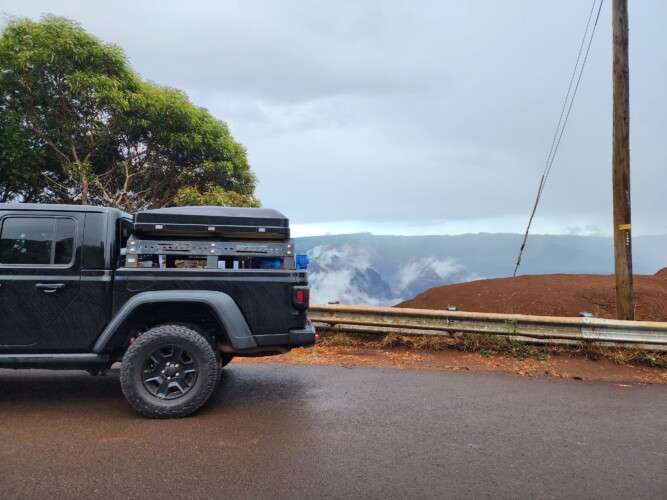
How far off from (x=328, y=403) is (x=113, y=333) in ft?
7.07

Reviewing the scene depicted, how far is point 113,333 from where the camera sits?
4.30 meters

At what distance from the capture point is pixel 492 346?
22.5 feet

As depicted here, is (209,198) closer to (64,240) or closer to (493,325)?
(493,325)

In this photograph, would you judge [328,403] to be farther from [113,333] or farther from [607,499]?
[607,499]

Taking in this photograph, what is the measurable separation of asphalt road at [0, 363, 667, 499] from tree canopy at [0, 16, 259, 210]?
1304 centimetres

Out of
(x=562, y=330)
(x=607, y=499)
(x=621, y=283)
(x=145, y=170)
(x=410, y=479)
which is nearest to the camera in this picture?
(x=607, y=499)

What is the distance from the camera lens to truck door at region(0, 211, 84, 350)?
432 cm

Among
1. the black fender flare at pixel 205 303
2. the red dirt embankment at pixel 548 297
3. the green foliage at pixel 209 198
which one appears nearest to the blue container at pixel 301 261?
the black fender flare at pixel 205 303

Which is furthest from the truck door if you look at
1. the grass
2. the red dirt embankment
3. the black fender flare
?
the red dirt embankment

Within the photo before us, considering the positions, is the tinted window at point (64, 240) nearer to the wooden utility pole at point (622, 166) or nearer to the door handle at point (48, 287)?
the door handle at point (48, 287)

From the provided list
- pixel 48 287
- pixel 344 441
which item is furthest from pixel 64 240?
pixel 344 441

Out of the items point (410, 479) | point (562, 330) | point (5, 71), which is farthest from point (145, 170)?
point (410, 479)

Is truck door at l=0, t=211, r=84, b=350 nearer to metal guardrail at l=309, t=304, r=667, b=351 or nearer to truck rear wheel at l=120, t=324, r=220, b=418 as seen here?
truck rear wheel at l=120, t=324, r=220, b=418

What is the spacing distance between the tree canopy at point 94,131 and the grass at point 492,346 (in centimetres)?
1098
